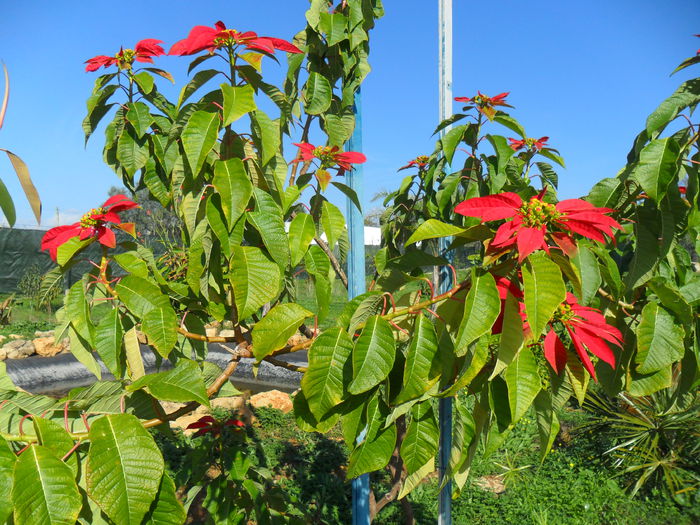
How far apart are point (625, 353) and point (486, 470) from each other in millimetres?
2421

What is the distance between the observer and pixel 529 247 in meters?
0.69

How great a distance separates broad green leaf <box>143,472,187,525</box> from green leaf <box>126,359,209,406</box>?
11 cm

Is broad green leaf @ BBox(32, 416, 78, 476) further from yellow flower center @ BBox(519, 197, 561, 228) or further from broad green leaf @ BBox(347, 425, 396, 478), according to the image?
yellow flower center @ BBox(519, 197, 561, 228)

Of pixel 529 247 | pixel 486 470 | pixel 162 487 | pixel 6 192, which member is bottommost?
pixel 486 470

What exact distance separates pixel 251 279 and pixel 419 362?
0.31 m

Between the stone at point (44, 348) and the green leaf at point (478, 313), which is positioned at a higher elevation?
the green leaf at point (478, 313)

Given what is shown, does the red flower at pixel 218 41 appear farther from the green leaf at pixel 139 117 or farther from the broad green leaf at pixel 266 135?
the green leaf at pixel 139 117

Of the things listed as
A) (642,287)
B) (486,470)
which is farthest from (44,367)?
(642,287)

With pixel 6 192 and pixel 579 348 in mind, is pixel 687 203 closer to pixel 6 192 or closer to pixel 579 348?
pixel 579 348

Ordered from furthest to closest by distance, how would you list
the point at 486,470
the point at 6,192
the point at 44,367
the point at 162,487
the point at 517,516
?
the point at 44,367 < the point at 486,470 < the point at 517,516 < the point at 162,487 < the point at 6,192

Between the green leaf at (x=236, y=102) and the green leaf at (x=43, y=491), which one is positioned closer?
the green leaf at (x=43, y=491)

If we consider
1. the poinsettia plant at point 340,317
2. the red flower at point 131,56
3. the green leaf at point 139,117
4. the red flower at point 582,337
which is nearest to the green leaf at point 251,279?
the poinsettia plant at point 340,317

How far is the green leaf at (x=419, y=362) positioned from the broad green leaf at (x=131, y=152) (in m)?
1.05

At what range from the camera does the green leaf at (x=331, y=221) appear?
1151 mm
